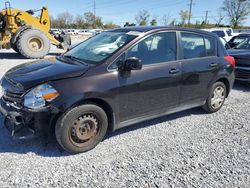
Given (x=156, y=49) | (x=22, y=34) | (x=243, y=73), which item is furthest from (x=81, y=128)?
(x=22, y=34)

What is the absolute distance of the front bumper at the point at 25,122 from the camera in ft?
9.78

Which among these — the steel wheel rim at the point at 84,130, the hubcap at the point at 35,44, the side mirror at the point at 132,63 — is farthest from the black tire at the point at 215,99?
the hubcap at the point at 35,44

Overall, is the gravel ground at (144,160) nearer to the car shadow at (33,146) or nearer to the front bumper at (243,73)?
the car shadow at (33,146)

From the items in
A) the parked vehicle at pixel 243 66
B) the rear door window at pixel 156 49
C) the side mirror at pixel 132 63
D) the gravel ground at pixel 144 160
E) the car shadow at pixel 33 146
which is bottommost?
the gravel ground at pixel 144 160

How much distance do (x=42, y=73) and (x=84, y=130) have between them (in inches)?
37.9

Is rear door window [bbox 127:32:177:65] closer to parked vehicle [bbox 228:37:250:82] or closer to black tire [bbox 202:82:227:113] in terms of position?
black tire [bbox 202:82:227:113]

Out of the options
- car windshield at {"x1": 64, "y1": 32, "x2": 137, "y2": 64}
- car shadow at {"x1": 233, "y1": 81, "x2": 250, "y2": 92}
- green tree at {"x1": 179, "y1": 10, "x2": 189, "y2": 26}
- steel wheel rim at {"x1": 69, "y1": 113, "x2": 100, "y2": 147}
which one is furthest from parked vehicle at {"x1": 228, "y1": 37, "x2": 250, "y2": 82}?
green tree at {"x1": 179, "y1": 10, "x2": 189, "y2": 26}

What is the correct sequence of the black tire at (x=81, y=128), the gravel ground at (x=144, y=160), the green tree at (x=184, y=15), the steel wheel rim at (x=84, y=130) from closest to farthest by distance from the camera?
1. the gravel ground at (x=144, y=160)
2. the black tire at (x=81, y=128)
3. the steel wheel rim at (x=84, y=130)
4. the green tree at (x=184, y=15)

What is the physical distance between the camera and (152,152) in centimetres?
339

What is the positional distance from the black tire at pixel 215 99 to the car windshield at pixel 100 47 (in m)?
2.13

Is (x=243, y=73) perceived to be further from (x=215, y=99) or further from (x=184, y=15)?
(x=184, y=15)

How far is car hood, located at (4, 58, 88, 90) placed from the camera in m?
3.04

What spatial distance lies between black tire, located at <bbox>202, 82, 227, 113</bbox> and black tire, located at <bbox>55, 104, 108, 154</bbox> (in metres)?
2.39

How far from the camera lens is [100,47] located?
3.89 m
